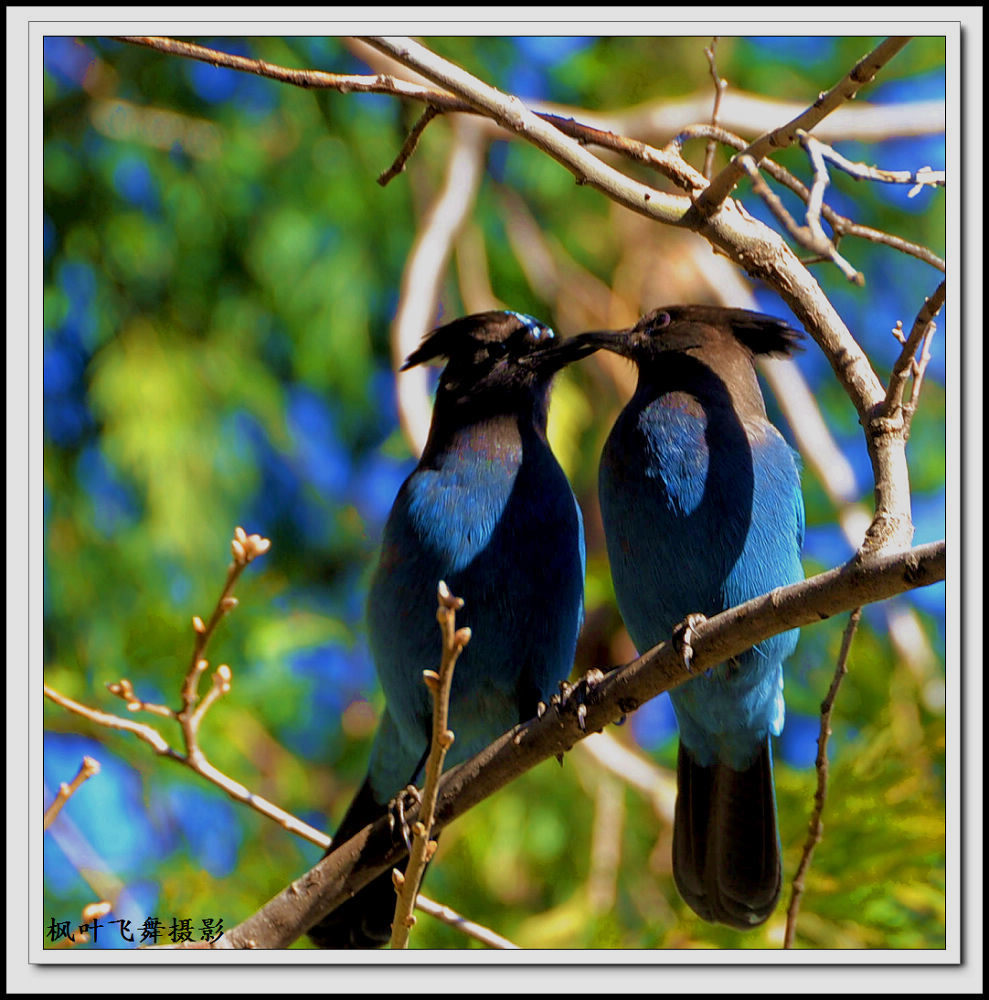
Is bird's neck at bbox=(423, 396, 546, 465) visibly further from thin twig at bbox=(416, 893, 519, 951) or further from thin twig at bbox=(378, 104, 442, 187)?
thin twig at bbox=(416, 893, 519, 951)

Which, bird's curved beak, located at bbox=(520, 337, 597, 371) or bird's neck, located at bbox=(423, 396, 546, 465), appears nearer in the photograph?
bird's neck, located at bbox=(423, 396, 546, 465)

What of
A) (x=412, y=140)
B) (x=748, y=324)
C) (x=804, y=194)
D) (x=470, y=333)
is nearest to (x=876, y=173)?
(x=804, y=194)

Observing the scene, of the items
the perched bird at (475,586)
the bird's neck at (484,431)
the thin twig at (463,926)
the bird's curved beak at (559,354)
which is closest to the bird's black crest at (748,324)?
the bird's curved beak at (559,354)

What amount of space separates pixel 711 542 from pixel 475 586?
617 millimetres

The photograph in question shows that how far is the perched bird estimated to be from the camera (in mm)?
3512

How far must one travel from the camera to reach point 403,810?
10.1 ft

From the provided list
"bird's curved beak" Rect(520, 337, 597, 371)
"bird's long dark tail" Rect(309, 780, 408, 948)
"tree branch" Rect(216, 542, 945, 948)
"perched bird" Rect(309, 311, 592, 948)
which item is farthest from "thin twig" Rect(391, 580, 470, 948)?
"bird's curved beak" Rect(520, 337, 597, 371)

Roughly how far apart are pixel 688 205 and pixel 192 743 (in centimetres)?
158

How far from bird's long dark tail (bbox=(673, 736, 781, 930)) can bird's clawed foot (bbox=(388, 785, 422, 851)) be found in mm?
977

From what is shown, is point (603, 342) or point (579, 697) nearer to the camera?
point (579, 697)

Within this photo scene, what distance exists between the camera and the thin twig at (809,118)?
244 cm

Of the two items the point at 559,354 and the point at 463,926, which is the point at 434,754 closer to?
the point at 463,926

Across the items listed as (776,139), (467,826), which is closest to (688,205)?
(776,139)

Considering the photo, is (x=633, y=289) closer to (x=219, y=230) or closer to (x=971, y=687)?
(x=219, y=230)
